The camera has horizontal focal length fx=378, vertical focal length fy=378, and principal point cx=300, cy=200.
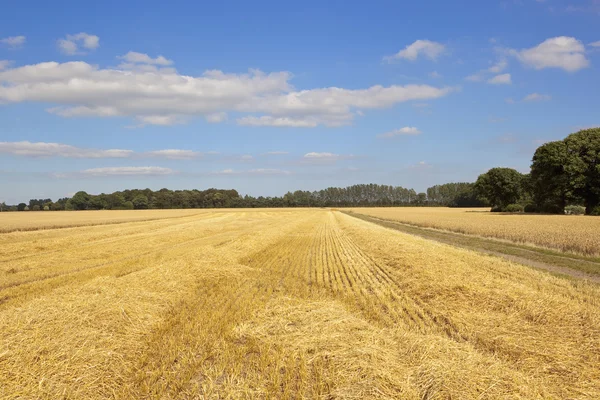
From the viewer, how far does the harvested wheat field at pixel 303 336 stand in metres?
5.13

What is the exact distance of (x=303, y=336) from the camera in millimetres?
7082

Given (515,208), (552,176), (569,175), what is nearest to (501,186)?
(515,208)

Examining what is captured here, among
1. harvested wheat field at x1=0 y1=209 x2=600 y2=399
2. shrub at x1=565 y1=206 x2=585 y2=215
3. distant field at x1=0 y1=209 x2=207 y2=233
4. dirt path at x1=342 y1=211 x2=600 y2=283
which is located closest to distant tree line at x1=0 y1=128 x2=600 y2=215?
shrub at x1=565 y1=206 x2=585 y2=215

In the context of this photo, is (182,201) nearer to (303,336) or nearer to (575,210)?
(575,210)

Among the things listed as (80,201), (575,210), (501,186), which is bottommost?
(575,210)

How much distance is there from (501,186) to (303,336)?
297 ft

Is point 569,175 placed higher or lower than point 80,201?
higher

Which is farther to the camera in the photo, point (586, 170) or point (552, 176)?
point (552, 176)

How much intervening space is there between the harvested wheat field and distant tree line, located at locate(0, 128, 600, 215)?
175 feet

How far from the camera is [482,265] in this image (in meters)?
14.7

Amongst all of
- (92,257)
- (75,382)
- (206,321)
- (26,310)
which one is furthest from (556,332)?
(92,257)

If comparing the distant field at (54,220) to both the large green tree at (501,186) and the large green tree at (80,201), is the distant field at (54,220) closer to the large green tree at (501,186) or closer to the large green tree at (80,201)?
the large green tree at (80,201)

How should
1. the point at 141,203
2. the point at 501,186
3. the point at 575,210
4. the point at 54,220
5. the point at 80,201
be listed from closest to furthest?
1. the point at 54,220
2. the point at 575,210
3. the point at 501,186
4. the point at 80,201
5. the point at 141,203

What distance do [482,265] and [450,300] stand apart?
577 centimetres
